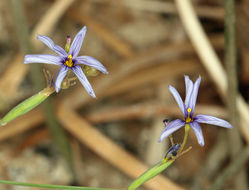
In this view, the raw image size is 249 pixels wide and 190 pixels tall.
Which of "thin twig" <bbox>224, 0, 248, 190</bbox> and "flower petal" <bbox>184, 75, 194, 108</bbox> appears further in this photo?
"thin twig" <bbox>224, 0, 248, 190</bbox>

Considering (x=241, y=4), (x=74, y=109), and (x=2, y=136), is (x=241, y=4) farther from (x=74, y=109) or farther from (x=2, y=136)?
(x=2, y=136)

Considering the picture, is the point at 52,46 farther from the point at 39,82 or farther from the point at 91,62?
the point at 39,82

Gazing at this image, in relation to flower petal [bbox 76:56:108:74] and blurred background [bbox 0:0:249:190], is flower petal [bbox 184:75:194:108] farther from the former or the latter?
blurred background [bbox 0:0:249:190]

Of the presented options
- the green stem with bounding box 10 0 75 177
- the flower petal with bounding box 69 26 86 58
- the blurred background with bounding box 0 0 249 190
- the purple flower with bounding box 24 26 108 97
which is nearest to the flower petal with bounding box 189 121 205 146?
the purple flower with bounding box 24 26 108 97

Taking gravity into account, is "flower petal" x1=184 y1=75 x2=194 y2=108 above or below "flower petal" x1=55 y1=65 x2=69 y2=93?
below

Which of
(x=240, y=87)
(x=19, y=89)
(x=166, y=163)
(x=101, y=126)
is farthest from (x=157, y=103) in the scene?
(x=166, y=163)

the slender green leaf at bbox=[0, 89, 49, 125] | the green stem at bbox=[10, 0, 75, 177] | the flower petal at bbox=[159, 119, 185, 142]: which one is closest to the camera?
the flower petal at bbox=[159, 119, 185, 142]

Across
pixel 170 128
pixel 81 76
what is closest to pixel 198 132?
pixel 170 128
